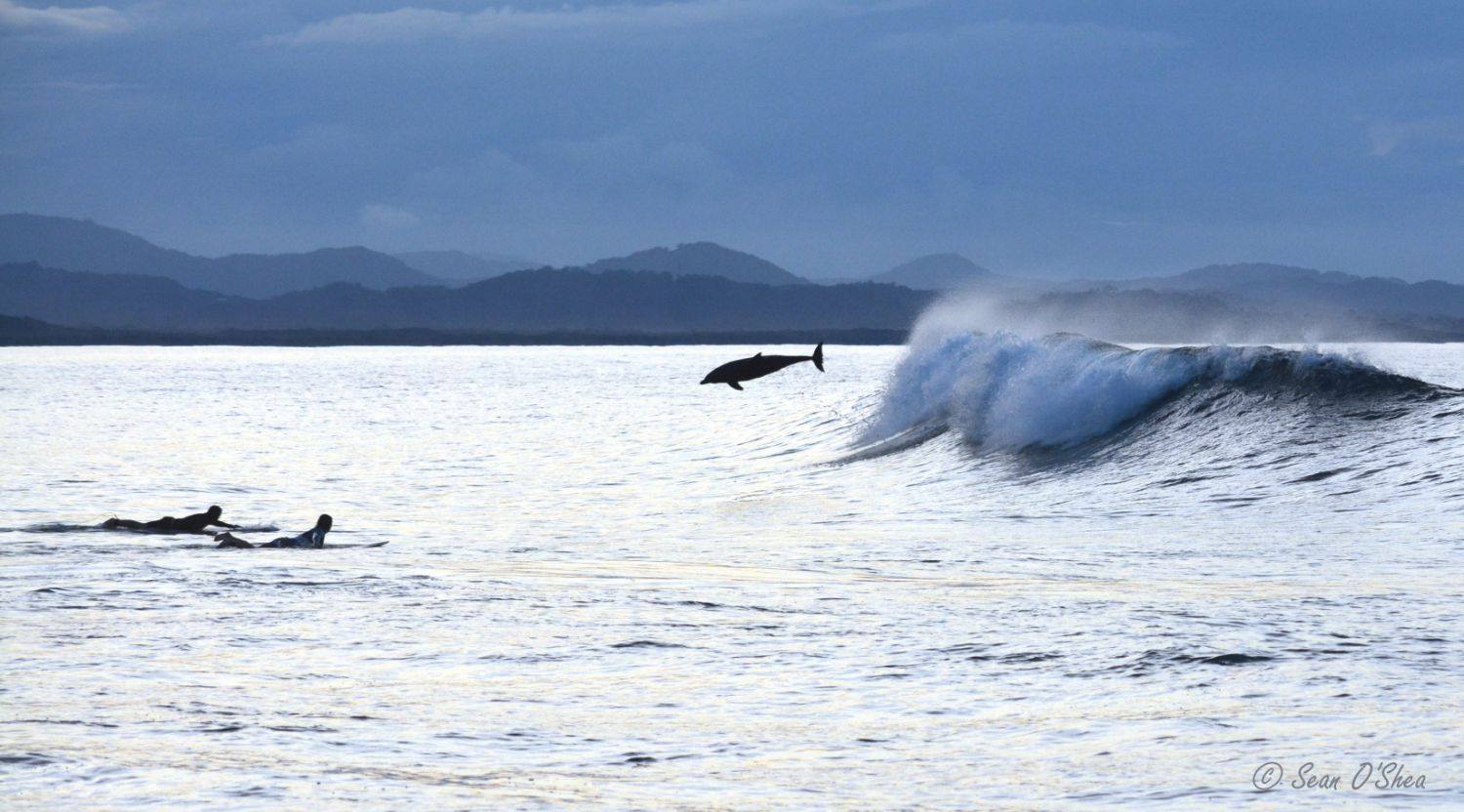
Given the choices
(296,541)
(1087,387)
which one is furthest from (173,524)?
(1087,387)

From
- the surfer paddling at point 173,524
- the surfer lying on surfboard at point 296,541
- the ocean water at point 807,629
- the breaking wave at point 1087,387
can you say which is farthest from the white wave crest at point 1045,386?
the surfer paddling at point 173,524

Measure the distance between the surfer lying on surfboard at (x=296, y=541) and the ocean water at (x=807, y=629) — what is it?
314mm

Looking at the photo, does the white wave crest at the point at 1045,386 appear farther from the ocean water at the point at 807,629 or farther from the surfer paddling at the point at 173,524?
the surfer paddling at the point at 173,524

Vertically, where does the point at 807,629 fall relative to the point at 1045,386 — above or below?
below

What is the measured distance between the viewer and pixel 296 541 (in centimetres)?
1647

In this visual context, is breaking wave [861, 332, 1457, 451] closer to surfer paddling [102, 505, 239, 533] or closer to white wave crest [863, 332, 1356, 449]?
white wave crest [863, 332, 1356, 449]

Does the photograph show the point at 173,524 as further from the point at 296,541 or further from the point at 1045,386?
the point at 1045,386

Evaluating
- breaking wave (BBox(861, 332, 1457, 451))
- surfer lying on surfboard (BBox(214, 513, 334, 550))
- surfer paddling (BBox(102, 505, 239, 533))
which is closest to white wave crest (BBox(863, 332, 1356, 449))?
breaking wave (BBox(861, 332, 1457, 451))

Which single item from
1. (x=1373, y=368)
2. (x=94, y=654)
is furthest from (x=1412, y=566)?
(x=1373, y=368)

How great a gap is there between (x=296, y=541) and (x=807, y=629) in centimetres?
776

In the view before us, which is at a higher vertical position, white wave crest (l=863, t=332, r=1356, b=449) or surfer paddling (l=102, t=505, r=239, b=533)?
white wave crest (l=863, t=332, r=1356, b=449)

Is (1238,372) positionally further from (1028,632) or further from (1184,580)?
(1028,632)

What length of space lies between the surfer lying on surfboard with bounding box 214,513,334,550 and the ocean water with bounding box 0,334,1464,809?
314 mm

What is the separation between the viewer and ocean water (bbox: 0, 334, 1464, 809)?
705 cm
